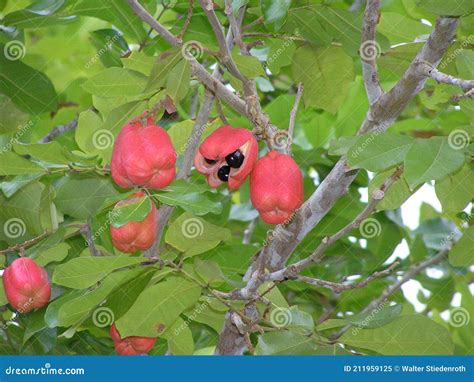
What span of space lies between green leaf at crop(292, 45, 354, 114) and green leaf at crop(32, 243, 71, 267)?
2.22ft

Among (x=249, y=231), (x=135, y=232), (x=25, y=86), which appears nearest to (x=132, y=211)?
(x=135, y=232)

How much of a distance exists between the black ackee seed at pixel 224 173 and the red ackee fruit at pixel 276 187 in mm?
58

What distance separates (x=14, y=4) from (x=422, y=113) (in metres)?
1.40

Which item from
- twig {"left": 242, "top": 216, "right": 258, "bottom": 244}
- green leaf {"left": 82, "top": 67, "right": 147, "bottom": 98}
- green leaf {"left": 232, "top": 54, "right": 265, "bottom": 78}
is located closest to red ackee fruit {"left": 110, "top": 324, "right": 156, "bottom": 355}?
green leaf {"left": 82, "top": 67, "right": 147, "bottom": 98}

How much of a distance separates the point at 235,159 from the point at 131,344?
440 millimetres

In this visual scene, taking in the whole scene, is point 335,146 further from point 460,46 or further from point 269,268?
point 460,46

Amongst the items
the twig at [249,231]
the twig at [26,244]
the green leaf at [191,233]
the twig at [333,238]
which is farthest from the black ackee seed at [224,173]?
the twig at [249,231]

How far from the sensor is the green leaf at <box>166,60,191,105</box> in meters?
1.59

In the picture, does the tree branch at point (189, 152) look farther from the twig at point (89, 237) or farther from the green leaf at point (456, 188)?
the green leaf at point (456, 188)

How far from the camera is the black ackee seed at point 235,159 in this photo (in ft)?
5.42

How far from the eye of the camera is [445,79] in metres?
1.49

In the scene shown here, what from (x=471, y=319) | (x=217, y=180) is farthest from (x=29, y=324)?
(x=471, y=319)

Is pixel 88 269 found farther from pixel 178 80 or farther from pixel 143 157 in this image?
pixel 178 80

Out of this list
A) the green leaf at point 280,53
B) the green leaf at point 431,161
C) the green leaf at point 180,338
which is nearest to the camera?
the green leaf at point 431,161
